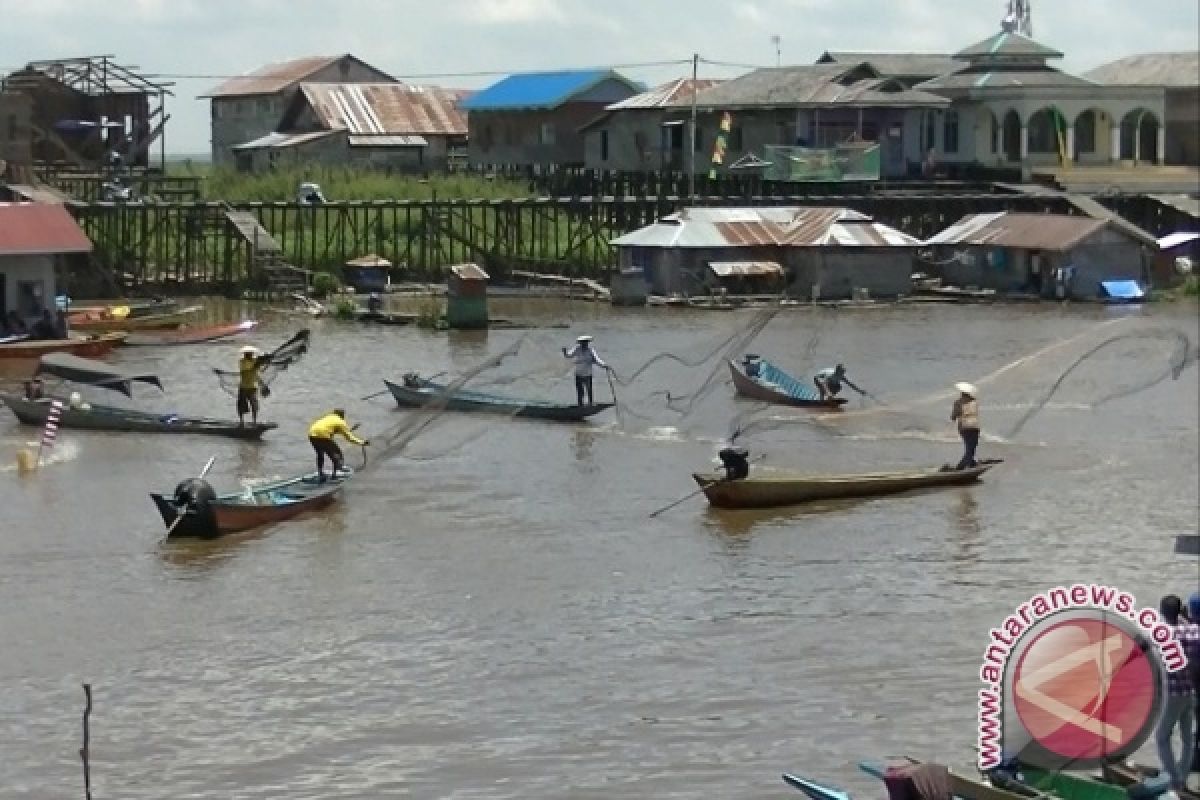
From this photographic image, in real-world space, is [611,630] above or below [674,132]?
below

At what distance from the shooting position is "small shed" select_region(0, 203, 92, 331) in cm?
3225

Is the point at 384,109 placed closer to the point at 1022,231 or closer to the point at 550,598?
the point at 1022,231

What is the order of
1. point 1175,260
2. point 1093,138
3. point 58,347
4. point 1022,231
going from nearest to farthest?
point 58,347
point 1022,231
point 1175,260
point 1093,138

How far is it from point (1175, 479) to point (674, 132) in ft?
116

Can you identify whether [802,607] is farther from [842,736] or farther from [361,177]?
[361,177]

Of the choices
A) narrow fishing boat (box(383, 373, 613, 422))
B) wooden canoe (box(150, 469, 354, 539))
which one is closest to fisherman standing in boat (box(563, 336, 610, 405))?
narrow fishing boat (box(383, 373, 613, 422))

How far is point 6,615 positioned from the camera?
54.1ft

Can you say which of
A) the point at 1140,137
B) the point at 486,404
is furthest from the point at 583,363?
the point at 1140,137

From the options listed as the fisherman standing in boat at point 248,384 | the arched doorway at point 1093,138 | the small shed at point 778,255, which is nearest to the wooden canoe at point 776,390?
the fisherman standing in boat at point 248,384

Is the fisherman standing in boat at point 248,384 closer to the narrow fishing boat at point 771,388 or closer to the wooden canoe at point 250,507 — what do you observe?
the wooden canoe at point 250,507

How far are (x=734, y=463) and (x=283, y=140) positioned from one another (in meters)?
46.5

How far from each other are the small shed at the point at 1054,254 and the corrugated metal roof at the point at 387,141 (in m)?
21.8

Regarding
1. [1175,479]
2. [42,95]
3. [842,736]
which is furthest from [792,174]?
[842,736]

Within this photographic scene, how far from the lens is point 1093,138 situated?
55.8 metres
